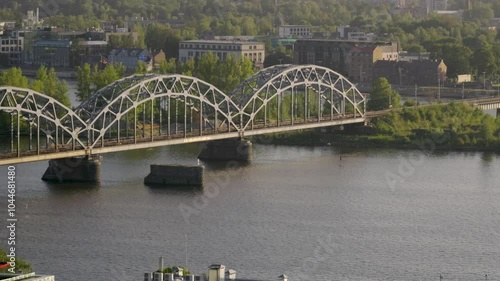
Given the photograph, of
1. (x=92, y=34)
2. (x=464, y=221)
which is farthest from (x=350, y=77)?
(x=464, y=221)

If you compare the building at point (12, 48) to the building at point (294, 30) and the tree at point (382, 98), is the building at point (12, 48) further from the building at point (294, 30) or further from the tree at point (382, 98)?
the tree at point (382, 98)

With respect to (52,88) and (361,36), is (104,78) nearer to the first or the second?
(52,88)

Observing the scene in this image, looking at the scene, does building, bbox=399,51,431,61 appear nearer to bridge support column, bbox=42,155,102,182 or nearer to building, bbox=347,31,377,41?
building, bbox=347,31,377,41

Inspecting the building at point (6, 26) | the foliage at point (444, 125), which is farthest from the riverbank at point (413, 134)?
the building at point (6, 26)

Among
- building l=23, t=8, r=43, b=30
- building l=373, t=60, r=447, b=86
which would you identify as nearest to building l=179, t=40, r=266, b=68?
building l=373, t=60, r=447, b=86

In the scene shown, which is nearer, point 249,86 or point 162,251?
point 162,251

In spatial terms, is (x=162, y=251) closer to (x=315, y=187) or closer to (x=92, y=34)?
(x=315, y=187)

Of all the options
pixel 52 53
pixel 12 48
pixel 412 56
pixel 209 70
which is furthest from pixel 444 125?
pixel 12 48
